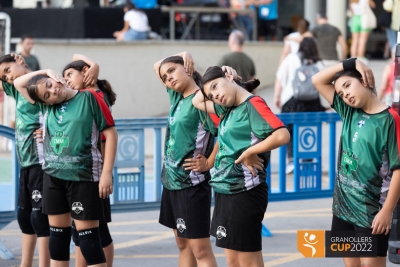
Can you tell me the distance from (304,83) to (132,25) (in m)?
7.45

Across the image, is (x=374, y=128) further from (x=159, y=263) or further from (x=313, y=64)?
(x=313, y=64)

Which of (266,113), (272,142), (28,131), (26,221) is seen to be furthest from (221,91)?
(26,221)

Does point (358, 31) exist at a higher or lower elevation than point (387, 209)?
higher

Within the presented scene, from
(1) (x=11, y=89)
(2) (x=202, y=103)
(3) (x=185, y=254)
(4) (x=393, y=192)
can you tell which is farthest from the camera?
(1) (x=11, y=89)

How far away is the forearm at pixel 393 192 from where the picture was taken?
4.79m

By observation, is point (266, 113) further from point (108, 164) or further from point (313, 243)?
point (108, 164)

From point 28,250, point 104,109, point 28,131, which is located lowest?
point 28,250

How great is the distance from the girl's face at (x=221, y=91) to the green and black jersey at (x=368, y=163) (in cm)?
73

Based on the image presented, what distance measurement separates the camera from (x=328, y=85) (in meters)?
5.25

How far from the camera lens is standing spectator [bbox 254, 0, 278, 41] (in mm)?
20094

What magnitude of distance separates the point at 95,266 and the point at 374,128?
2.11 m

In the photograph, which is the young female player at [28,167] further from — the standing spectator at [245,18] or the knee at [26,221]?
the standing spectator at [245,18]

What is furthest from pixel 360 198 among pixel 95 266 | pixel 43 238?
pixel 43 238

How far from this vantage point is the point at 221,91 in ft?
16.7
